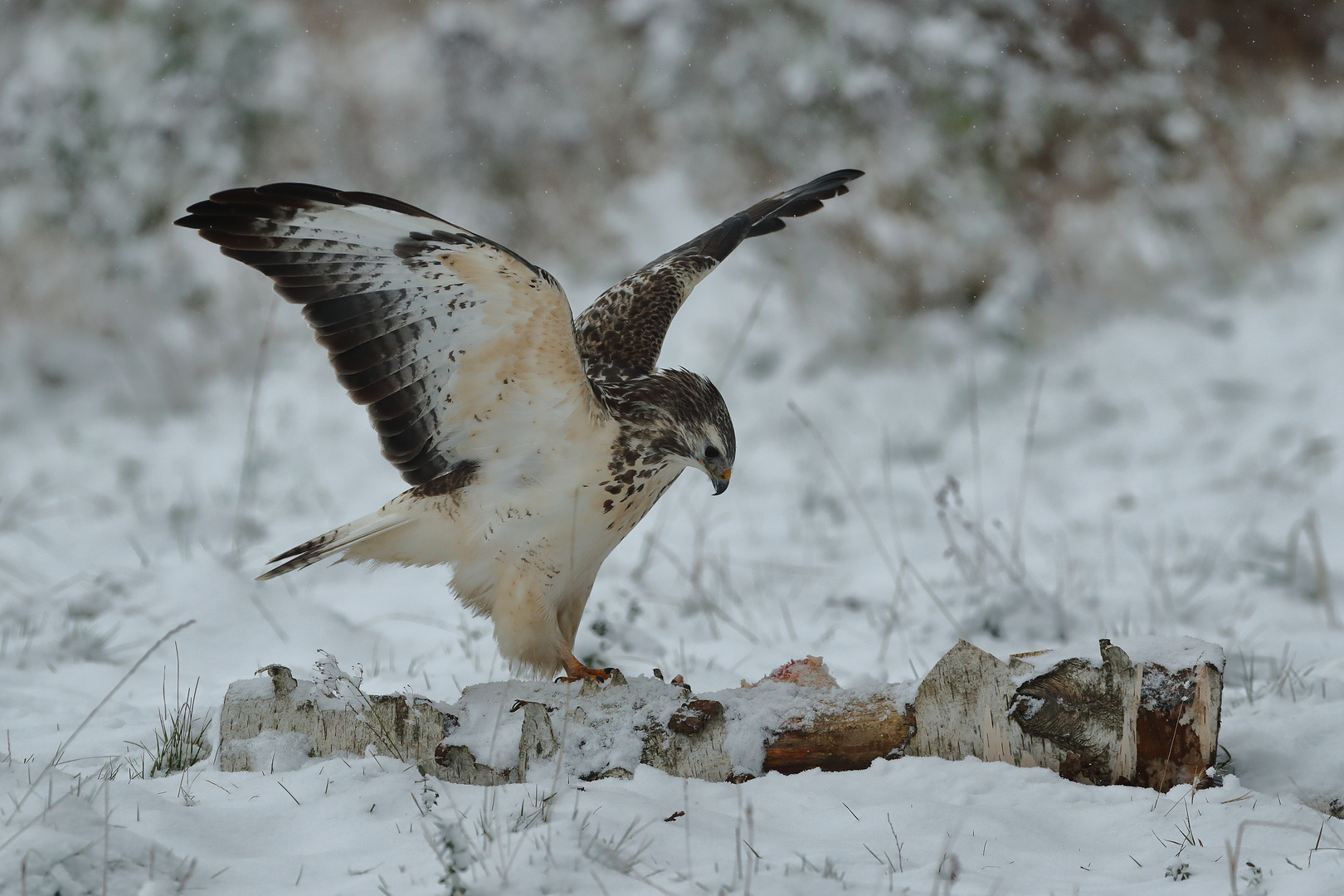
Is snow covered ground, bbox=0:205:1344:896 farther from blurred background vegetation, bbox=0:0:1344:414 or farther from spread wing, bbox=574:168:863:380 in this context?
spread wing, bbox=574:168:863:380

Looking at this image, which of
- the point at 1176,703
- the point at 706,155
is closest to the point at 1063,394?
the point at 706,155

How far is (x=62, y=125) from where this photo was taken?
8859 millimetres

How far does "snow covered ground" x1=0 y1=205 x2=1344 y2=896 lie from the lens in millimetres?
2018

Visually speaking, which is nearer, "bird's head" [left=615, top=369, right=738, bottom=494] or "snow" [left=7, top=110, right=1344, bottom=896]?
"snow" [left=7, top=110, right=1344, bottom=896]

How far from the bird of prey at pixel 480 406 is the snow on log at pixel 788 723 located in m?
0.78

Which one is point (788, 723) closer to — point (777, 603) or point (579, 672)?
point (579, 672)

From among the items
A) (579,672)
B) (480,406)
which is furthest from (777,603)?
(480,406)

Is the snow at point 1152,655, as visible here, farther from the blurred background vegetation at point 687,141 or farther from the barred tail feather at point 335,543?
the blurred background vegetation at point 687,141

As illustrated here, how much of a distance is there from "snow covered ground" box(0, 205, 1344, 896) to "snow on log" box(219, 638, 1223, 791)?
0.07m

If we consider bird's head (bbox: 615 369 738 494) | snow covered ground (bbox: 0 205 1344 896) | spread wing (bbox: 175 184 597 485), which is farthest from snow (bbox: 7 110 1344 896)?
spread wing (bbox: 175 184 597 485)

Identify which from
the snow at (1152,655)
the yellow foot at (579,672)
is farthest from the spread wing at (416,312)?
the snow at (1152,655)

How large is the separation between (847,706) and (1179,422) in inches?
215

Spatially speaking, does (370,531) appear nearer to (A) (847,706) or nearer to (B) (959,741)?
(A) (847,706)

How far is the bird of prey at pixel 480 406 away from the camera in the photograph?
2.94 m
